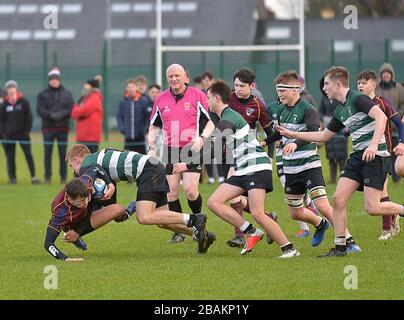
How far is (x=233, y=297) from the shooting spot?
27.2 feet

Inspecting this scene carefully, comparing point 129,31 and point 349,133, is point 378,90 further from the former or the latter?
point 129,31

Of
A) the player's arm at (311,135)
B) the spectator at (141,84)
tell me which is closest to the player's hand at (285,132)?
the player's arm at (311,135)

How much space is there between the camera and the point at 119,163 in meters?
10.5

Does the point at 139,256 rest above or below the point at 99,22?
below

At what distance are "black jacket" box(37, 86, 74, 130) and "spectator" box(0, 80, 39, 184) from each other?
322 millimetres

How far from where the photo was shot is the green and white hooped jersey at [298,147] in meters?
10.9

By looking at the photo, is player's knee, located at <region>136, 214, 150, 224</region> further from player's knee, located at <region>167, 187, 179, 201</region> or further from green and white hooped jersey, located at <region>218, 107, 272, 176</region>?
player's knee, located at <region>167, 187, 179, 201</region>

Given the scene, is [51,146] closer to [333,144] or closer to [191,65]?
[333,144]

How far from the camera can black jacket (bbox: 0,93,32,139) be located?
796 inches

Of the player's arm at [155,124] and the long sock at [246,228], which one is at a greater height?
the player's arm at [155,124]

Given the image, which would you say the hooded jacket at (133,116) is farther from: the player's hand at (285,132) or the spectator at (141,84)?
the player's hand at (285,132)

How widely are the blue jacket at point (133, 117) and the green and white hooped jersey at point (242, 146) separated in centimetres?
938
